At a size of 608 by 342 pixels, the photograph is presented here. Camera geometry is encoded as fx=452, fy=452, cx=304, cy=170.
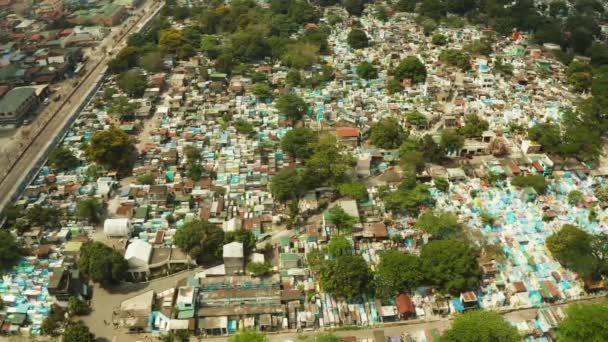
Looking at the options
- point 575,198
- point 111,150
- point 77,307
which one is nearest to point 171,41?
point 111,150

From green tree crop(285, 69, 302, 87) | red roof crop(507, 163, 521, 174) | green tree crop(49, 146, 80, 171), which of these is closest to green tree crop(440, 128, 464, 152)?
red roof crop(507, 163, 521, 174)

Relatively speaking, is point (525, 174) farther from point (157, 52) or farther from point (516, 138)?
point (157, 52)

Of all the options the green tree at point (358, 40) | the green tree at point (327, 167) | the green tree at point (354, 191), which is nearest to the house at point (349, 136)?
the green tree at point (327, 167)

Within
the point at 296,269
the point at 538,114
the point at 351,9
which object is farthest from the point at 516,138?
the point at 351,9

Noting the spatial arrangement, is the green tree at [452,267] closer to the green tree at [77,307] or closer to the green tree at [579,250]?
the green tree at [579,250]

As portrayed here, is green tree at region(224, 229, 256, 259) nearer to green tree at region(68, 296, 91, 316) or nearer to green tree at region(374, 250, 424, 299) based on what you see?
green tree at region(374, 250, 424, 299)

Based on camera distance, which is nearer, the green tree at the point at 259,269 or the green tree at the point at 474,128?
the green tree at the point at 259,269
